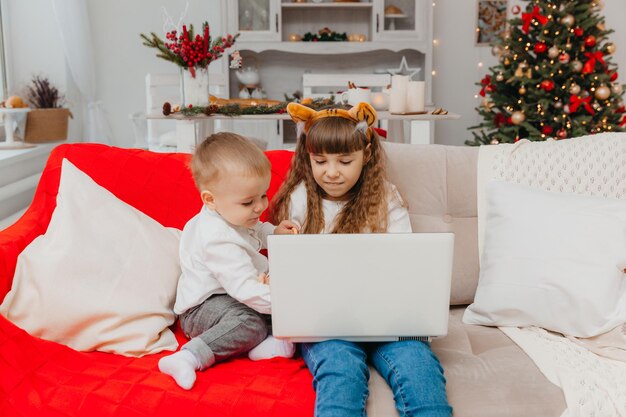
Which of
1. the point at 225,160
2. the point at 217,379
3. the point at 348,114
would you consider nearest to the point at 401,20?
the point at 348,114

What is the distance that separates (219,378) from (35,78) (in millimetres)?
3491

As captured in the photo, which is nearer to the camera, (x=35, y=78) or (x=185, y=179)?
Result: (x=185, y=179)

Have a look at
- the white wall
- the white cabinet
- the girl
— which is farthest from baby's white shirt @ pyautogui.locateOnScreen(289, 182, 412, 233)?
the white wall

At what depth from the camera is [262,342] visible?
1.56 meters

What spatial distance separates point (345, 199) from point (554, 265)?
56cm

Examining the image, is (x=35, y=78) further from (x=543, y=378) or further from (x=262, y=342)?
(x=543, y=378)

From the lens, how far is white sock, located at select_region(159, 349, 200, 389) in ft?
4.50

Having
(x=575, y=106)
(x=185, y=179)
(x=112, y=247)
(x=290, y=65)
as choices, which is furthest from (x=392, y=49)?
(x=112, y=247)

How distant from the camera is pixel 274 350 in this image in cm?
154

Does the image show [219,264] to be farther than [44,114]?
No

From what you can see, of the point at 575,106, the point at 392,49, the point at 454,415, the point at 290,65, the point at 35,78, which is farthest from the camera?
the point at 290,65

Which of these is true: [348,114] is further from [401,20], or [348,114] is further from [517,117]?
[401,20]

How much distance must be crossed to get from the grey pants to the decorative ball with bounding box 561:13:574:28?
9.84 feet

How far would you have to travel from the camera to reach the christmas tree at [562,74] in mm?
3848
